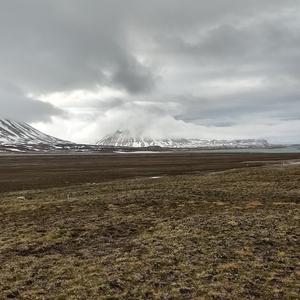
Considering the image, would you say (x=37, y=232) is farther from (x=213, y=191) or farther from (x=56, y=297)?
(x=213, y=191)

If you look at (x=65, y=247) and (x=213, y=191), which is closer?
A: (x=65, y=247)

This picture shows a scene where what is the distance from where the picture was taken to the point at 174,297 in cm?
1057

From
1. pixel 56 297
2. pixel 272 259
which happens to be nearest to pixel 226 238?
pixel 272 259

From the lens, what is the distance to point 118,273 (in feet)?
41.4

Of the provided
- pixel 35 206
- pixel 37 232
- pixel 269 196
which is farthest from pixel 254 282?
pixel 35 206

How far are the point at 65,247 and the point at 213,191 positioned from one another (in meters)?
16.7

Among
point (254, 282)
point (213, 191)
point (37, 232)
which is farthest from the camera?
point (213, 191)

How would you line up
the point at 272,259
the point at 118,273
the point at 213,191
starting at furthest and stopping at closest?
the point at 213,191 < the point at 272,259 < the point at 118,273

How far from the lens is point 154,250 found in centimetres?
1508

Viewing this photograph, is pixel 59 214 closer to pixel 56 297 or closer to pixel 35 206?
pixel 35 206

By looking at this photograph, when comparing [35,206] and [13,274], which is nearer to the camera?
[13,274]

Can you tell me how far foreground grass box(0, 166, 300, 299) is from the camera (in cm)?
1127

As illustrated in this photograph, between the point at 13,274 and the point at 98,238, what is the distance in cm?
520

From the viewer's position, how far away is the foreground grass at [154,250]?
1127 centimetres
